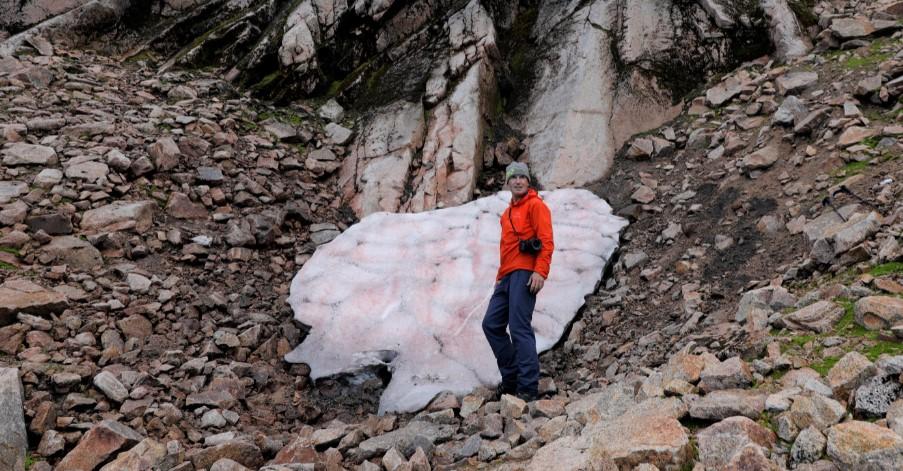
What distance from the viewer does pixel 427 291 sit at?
8266 mm

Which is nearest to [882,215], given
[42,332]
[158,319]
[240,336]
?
[240,336]

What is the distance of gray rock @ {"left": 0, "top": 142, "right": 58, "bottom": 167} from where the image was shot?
8.63 metres

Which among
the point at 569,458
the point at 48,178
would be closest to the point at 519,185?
the point at 569,458

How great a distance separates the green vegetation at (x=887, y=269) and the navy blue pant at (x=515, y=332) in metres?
3.00

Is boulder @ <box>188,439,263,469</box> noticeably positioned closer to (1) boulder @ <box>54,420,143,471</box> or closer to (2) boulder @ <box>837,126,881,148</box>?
(1) boulder @ <box>54,420,143,471</box>

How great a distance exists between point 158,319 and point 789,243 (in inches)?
299

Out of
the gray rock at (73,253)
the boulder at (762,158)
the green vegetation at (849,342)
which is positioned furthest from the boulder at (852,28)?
the gray rock at (73,253)

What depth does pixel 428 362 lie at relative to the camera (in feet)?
23.0

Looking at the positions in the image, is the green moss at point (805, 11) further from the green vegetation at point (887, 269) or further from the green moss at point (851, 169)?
the green vegetation at point (887, 269)

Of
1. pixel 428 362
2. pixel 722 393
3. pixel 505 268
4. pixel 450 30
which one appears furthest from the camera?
pixel 450 30

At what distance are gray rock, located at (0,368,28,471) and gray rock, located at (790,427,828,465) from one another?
18.0 ft

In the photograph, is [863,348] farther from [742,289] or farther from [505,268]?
[505,268]

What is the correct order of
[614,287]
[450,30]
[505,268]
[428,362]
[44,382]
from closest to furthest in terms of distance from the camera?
1. [44,382]
2. [505,268]
3. [428,362]
4. [614,287]
5. [450,30]

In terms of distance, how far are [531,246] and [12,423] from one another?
195 inches
